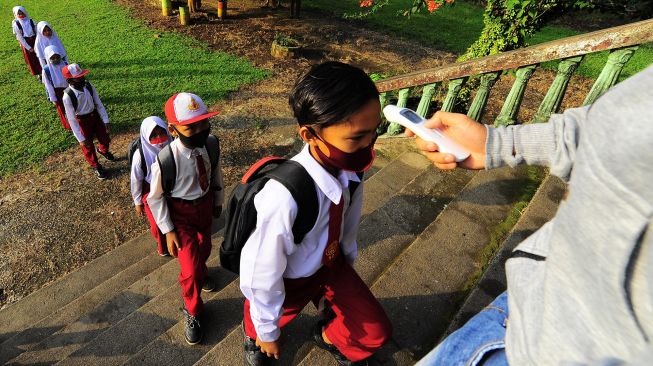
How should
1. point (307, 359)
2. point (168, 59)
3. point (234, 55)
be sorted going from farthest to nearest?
point (234, 55) → point (168, 59) → point (307, 359)

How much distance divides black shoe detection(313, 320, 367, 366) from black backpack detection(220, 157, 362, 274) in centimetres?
86

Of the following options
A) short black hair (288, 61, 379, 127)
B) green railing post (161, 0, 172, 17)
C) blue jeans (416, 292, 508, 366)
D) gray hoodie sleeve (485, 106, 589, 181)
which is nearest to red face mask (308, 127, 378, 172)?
short black hair (288, 61, 379, 127)

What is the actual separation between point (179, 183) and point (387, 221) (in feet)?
5.96

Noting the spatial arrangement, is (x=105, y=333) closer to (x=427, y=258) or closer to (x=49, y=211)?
(x=427, y=258)

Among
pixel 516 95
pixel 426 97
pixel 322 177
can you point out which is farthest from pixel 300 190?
pixel 426 97

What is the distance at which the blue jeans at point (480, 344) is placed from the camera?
1.29m

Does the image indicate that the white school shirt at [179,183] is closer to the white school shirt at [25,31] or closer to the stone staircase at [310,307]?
the stone staircase at [310,307]

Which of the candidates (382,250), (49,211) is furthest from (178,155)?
(49,211)

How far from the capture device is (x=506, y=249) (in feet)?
9.07

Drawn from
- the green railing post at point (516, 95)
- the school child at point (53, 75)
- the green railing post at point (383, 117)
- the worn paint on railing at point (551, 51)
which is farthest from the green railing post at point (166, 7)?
the green railing post at point (516, 95)

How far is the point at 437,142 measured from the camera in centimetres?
166

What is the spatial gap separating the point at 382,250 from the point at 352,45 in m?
9.94

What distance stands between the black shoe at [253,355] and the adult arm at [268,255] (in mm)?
333

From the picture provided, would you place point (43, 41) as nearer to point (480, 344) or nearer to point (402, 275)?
point (402, 275)
